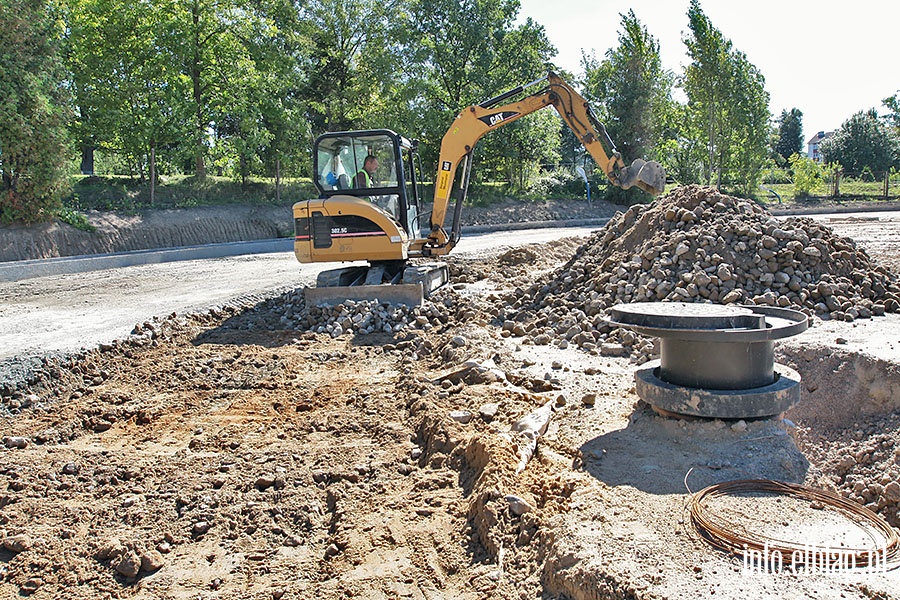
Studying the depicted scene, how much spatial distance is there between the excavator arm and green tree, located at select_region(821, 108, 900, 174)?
3064cm

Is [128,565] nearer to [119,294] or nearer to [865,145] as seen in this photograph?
[119,294]

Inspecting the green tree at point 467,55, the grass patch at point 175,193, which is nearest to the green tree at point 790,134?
the green tree at point 467,55

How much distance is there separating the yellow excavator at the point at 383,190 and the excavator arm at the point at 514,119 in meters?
0.02

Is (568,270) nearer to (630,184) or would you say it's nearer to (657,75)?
(630,184)

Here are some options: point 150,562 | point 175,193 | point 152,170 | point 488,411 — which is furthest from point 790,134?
point 150,562

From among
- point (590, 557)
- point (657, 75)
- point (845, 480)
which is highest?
point (657, 75)

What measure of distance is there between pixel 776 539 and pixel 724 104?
27.6 metres

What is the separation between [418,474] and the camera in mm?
4457

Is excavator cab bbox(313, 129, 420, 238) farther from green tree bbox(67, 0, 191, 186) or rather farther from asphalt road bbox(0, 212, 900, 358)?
green tree bbox(67, 0, 191, 186)

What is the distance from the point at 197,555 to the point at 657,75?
1180 inches

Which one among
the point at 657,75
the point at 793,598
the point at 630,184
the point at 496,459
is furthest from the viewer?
the point at 657,75

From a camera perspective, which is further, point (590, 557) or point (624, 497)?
point (624, 497)

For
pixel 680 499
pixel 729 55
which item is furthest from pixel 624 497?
pixel 729 55

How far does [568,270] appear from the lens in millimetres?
9914
